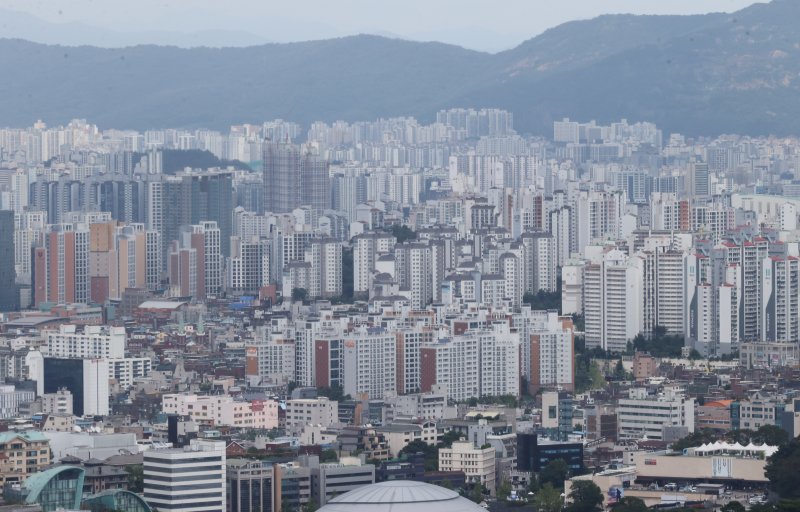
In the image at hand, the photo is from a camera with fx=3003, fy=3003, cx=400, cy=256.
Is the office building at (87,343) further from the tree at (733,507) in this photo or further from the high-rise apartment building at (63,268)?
the tree at (733,507)

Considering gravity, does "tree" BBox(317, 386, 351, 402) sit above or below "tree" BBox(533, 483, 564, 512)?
above

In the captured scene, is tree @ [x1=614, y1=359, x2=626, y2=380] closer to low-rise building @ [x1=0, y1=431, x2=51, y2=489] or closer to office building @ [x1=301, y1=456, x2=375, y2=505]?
office building @ [x1=301, y1=456, x2=375, y2=505]

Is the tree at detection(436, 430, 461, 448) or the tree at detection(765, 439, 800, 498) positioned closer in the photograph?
the tree at detection(765, 439, 800, 498)

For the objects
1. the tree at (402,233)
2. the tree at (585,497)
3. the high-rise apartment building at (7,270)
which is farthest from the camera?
the tree at (402,233)

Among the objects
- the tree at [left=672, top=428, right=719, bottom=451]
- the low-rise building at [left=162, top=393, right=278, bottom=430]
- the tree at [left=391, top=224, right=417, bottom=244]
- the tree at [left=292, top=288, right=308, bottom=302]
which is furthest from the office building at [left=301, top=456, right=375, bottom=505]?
the tree at [left=391, top=224, right=417, bottom=244]

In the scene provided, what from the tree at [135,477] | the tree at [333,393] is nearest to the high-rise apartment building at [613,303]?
the tree at [333,393]

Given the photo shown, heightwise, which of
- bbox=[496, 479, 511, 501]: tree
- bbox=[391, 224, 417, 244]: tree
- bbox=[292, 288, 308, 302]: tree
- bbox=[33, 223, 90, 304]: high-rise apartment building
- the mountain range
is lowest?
bbox=[496, 479, 511, 501]: tree
